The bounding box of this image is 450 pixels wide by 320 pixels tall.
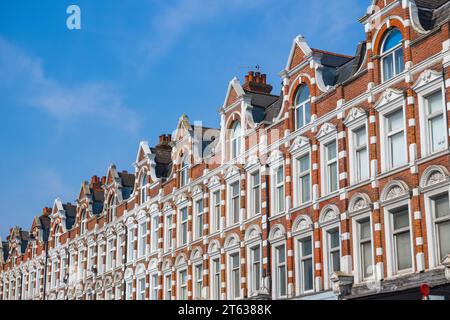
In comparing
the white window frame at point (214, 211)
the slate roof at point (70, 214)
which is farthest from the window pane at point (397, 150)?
the slate roof at point (70, 214)

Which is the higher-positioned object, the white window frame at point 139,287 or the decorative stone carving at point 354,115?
the decorative stone carving at point 354,115

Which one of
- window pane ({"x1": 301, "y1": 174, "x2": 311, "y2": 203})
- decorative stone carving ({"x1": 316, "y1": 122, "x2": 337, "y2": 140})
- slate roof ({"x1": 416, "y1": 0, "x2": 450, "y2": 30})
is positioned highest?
slate roof ({"x1": 416, "y1": 0, "x2": 450, "y2": 30})

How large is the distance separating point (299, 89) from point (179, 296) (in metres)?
13.1

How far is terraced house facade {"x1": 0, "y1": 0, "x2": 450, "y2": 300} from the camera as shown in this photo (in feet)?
78.1

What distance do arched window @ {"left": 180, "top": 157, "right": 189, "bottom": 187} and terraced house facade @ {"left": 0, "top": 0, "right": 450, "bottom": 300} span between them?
2.3 inches

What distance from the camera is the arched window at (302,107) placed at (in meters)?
30.3

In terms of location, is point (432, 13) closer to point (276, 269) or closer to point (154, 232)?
point (276, 269)

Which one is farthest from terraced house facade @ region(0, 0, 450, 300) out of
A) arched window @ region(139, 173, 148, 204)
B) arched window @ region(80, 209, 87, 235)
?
arched window @ region(80, 209, 87, 235)

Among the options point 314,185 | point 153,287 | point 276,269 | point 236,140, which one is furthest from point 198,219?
point 314,185

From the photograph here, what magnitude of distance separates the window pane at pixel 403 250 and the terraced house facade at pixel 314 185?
0.03m

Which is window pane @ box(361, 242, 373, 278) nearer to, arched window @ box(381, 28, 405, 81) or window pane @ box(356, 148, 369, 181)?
window pane @ box(356, 148, 369, 181)

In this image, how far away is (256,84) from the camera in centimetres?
3691

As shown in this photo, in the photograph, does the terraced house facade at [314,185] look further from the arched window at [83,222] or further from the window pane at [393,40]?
the arched window at [83,222]

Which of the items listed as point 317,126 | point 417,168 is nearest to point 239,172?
point 317,126
